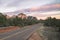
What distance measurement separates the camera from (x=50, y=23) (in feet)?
481

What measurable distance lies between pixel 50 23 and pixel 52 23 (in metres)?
2.69

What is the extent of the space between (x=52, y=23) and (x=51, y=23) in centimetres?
109

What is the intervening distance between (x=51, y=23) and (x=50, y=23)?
5.30 ft

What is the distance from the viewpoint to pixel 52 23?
144250 mm

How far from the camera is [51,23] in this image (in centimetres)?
14512
